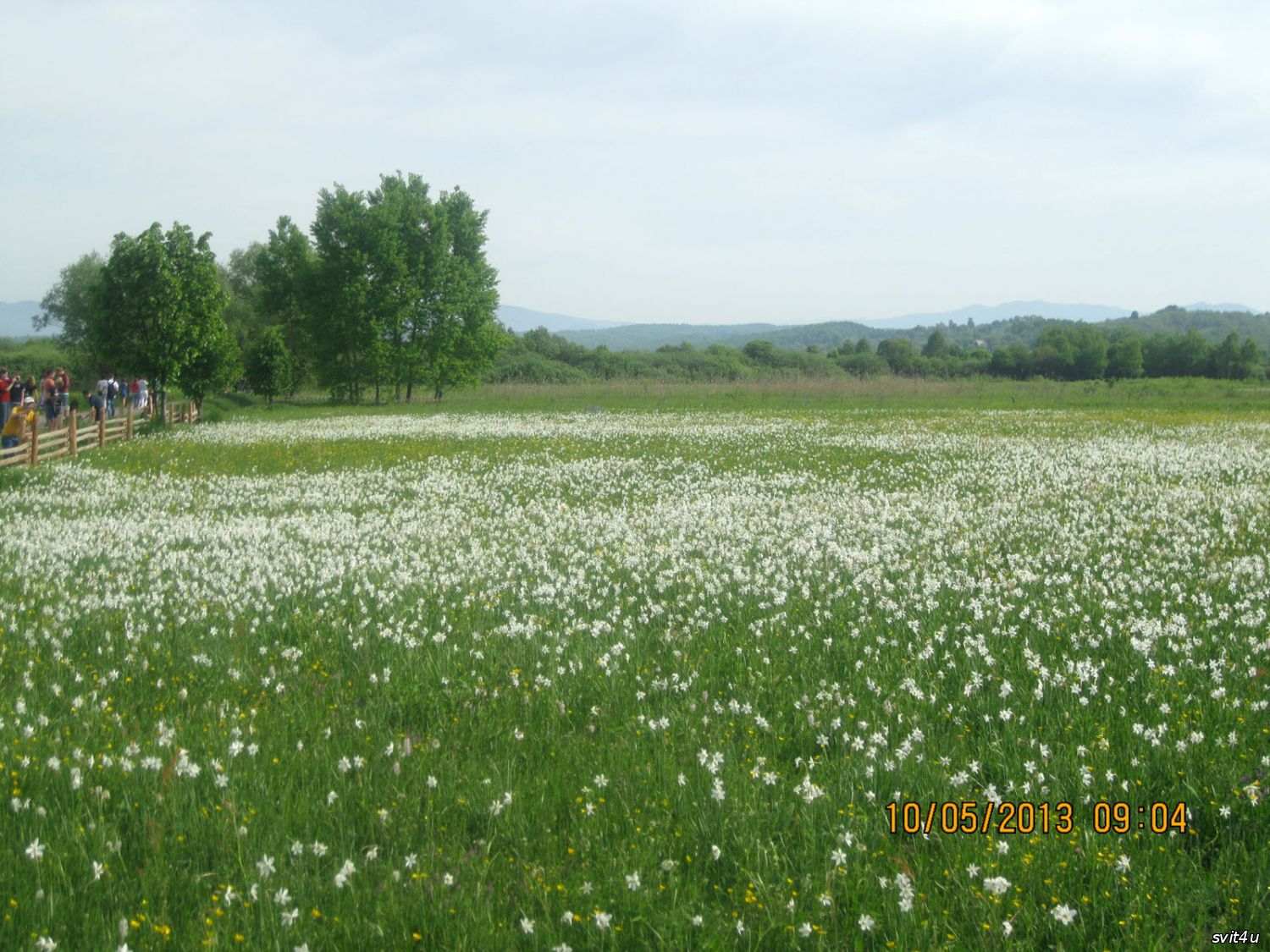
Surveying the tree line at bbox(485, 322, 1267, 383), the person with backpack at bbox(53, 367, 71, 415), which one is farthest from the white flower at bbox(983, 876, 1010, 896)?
the tree line at bbox(485, 322, 1267, 383)

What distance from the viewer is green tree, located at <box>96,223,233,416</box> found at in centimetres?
3694

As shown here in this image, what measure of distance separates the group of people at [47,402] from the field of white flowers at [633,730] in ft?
43.2

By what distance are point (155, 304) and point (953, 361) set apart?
3419 inches

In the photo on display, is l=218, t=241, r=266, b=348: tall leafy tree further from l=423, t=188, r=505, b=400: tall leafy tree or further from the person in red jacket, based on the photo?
the person in red jacket

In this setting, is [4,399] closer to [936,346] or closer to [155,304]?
[155,304]

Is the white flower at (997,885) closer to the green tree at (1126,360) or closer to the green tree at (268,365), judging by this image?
the green tree at (268,365)

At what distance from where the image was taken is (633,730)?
18.4ft

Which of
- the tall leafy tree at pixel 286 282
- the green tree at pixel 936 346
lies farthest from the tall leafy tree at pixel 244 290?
the green tree at pixel 936 346

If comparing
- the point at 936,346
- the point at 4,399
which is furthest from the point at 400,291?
the point at 936,346

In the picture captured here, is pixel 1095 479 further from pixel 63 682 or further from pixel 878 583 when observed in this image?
pixel 63 682

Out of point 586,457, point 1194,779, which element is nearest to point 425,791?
point 1194,779

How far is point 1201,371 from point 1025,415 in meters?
63.5

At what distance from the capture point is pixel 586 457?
2217cm

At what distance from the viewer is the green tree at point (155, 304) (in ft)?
121
